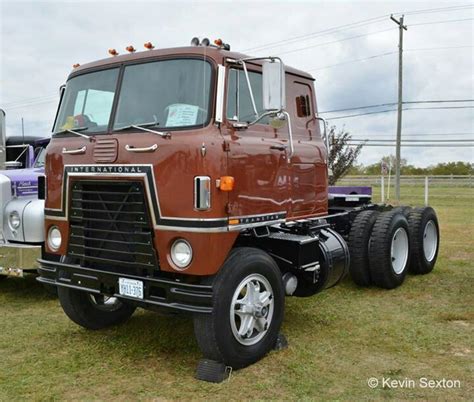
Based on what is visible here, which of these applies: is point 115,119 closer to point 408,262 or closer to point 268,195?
point 268,195

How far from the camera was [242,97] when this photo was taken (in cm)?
473

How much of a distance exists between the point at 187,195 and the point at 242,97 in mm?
1125

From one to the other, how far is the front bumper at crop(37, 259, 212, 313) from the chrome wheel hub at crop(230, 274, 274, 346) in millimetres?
326

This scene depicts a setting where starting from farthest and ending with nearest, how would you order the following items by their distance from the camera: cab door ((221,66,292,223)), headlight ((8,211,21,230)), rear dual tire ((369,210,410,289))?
rear dual tire ((369,210,410,289)) < headlight ((8,211,21,230)) < cab door ((221,66,292,223))

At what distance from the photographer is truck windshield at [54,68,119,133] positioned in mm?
4883

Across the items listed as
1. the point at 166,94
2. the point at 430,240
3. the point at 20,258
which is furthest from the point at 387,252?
the point at 20,258

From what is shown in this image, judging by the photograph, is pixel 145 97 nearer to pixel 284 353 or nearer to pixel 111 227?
pixel 111 227

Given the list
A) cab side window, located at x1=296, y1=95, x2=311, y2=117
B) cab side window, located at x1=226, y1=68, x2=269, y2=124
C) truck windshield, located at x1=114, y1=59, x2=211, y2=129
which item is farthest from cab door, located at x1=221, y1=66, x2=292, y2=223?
cab side window, located at x1=296, y1=95, x2=311, y2=117

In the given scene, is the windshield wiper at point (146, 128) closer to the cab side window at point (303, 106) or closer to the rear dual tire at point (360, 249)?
the cab side window at point (303, 106)

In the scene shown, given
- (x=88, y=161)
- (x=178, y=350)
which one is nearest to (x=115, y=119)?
(x=88, y=161)

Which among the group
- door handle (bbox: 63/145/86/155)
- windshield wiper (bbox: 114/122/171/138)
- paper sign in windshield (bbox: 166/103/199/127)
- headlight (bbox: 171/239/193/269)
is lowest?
headlight (bbox: 171/239/193/269)

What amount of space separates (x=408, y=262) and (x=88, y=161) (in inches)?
205

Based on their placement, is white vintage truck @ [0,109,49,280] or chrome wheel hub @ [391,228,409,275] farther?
chrome wheel hub @ [391,228,409,275]

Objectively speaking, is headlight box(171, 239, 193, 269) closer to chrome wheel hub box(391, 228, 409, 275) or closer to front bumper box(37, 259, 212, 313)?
front bumper box(37, 259, 212, 313)
